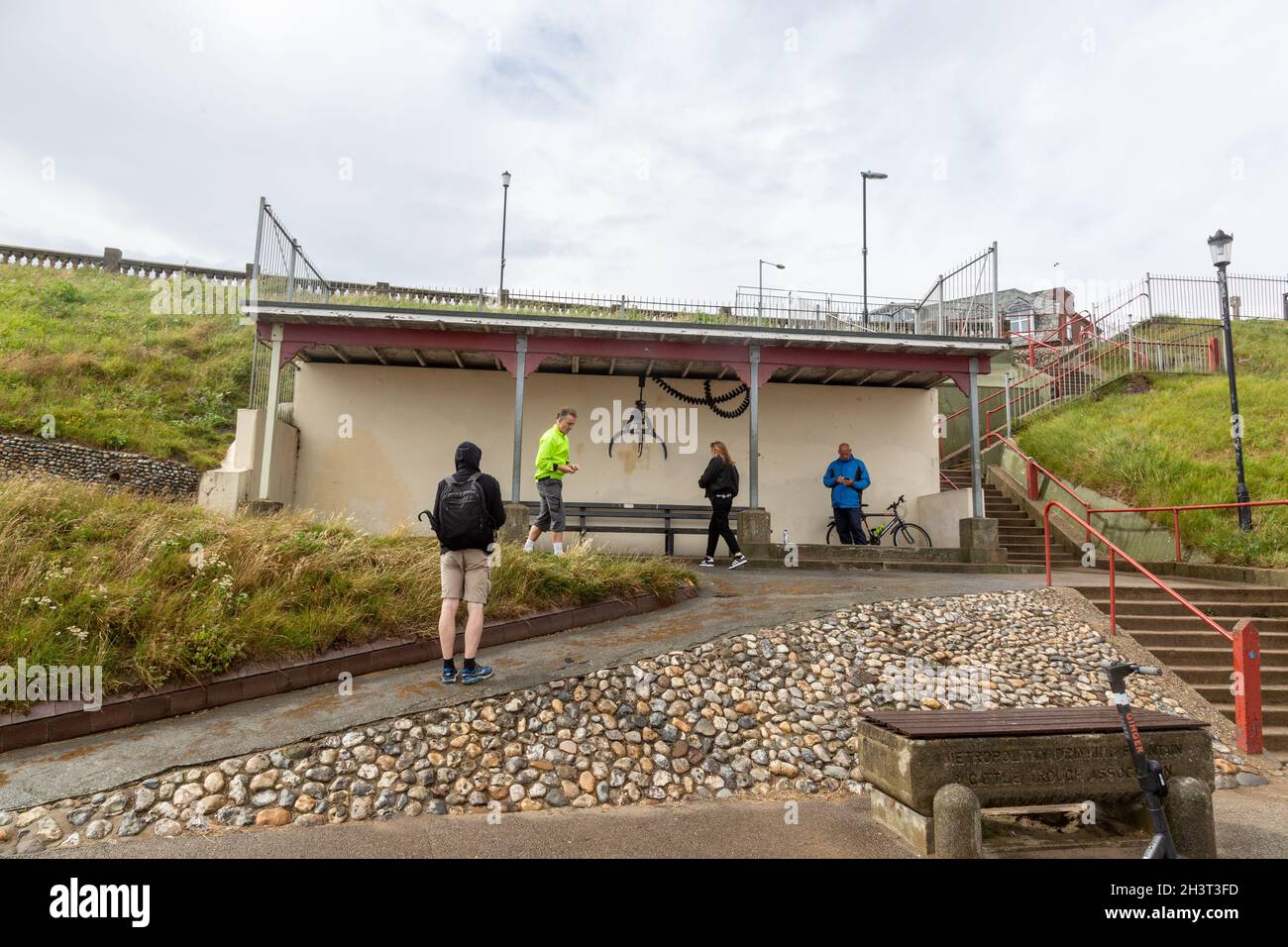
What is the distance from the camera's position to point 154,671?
204 inches

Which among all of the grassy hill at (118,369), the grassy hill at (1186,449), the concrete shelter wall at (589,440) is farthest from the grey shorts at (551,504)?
the grassy hill at (1186,449)

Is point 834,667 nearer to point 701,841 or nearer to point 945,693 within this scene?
point 945,693

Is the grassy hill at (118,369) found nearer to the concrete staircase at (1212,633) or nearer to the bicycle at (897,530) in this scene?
the bicycle at (897,530)

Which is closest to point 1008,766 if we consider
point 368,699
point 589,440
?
point 368,699

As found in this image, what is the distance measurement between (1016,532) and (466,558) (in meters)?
11.6

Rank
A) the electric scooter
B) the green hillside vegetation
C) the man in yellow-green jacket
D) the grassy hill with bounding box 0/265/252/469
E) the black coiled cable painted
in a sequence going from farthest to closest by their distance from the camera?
the black coiled cable painted
the grassy hill with bounding box 0/265/252/469
the man in yellow-green jacket
the green hillside vegetation
the electric scooter

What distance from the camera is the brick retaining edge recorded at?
4730 mm

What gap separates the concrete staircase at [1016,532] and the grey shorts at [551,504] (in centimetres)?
731

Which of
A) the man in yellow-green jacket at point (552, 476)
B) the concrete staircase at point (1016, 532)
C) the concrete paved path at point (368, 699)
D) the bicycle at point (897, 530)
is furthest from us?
the bicycle at point (897, 530)

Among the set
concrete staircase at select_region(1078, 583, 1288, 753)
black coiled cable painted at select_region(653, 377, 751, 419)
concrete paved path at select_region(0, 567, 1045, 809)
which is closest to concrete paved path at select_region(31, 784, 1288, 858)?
concrete paved path at select_region(0, 567, 1045, 809)

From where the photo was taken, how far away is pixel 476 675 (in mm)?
5527

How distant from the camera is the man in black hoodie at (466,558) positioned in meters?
5.52

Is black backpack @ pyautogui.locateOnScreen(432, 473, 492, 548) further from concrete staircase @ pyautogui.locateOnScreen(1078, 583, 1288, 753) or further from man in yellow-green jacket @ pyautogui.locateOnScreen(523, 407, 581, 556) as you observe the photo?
concrete staircase @ pyautogui.locateOnScreen(1078, 583, 1288, 753)
